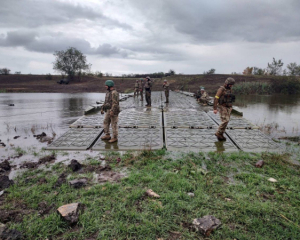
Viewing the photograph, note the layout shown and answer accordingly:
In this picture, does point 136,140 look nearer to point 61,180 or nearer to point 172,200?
point 61,180

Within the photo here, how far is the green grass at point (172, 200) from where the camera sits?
9.07 feet

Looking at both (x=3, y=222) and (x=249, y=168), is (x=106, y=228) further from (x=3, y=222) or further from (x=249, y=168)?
(x=249, y=168)

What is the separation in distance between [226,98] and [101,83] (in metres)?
39.7

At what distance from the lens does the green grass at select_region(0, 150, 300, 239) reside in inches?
109

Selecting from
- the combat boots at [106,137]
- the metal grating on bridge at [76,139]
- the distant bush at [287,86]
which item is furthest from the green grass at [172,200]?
the distant bush at [287,86]

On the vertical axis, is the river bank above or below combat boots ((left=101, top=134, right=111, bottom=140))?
above

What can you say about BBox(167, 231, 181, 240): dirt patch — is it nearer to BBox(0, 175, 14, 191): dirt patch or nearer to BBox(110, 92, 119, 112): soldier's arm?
BBox(0, 175, 14, 191): dirt patch

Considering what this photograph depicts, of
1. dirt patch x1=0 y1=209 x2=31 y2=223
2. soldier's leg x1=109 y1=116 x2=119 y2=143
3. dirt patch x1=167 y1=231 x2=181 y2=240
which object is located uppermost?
soldier's leg x1=109 y1=116 x2=119 y2=143

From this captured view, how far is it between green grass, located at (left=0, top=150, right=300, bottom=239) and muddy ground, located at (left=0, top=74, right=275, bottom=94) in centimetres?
2730

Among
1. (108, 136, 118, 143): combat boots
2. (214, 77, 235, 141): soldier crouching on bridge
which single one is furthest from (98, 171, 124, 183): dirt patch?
(214, 77, 235, 141): soldier crouching on bridge

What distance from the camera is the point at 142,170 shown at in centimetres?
454

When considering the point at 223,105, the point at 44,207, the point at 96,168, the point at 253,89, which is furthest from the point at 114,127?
the point at 253,89

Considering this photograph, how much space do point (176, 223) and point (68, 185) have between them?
2.06 metres

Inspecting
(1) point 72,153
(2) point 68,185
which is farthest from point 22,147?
(2) point 68,185
